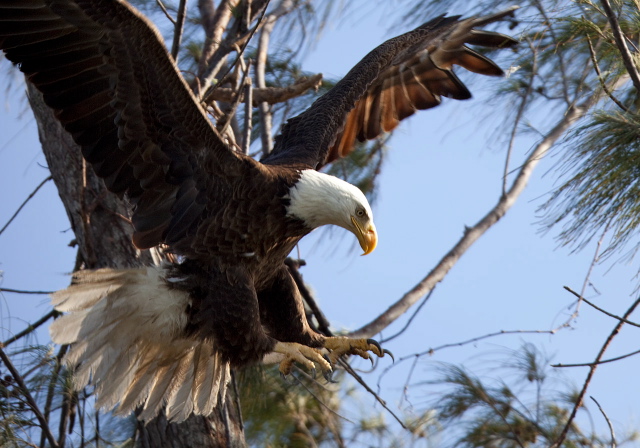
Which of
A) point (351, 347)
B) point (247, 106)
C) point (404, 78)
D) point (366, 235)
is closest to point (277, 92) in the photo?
A: point (247, 106)

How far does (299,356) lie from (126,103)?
38.9 inches

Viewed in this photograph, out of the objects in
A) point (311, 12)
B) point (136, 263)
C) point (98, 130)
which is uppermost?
point (311, 12)

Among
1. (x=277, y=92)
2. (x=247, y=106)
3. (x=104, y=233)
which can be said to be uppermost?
(x=277, y=92)

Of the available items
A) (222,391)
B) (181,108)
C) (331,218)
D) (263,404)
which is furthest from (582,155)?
(263,404)

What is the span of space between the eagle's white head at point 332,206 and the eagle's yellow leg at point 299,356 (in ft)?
1.22

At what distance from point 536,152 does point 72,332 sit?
230cm

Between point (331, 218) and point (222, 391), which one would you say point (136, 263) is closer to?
point (222, 391)

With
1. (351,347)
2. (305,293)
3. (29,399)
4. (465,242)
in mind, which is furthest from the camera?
(465,242)

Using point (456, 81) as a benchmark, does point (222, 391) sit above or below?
below

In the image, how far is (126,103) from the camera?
2.94m

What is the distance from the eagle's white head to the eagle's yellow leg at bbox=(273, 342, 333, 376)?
0.37 metres

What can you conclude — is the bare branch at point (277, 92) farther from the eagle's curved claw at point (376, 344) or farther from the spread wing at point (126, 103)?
the eagle's curved claw at point (376, 344)

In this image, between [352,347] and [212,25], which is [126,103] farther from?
[212,25]

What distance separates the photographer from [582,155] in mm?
2664
